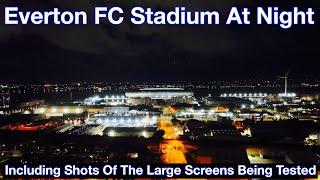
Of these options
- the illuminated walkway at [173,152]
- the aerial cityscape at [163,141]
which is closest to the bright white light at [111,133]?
the aerial cityscape at [163,141]

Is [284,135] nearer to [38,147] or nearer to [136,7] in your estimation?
[38,147]

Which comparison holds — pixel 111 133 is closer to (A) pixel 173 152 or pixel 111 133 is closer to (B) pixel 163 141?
(B) pixel 163 141

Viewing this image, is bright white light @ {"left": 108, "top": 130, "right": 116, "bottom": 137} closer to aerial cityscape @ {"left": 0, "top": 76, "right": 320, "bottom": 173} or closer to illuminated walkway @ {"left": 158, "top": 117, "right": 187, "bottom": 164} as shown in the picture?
aerial cityscape @ {"left": 0, "top": 76, "right": 320, "bottom": 173}

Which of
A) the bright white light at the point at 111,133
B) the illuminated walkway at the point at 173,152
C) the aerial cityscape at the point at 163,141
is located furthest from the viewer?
the bright white light at the point at 111,133

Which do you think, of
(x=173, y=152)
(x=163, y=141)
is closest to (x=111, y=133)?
(x=163, y=141)

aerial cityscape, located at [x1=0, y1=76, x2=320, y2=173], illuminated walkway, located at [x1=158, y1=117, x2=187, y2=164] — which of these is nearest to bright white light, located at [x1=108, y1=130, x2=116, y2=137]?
aerial cityscape, located at [x1=0, y1=76, x2=320, y2=173]

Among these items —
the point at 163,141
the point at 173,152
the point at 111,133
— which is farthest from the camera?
the point at 111,133

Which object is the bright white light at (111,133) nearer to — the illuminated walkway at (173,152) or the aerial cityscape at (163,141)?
the aerial cityscape at (163,141)

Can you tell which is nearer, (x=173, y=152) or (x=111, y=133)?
(x=173, y=152)

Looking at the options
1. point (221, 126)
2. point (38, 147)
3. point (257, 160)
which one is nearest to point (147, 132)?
point (221, 126)

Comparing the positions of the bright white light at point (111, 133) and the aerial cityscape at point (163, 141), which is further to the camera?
the bright white light at point (111, 133)

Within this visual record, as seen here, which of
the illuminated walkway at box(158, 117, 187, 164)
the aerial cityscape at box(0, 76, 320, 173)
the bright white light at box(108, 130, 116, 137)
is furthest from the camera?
the bright white light at box(108, 130, 116, 137)
